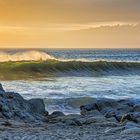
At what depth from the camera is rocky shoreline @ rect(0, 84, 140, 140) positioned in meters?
8.43

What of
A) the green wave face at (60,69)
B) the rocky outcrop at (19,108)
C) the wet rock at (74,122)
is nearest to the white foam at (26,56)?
the green wave face at (60,69)

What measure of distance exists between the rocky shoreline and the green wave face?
21958mm

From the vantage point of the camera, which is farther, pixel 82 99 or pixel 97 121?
pixel 82 99

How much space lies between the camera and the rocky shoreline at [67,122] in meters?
8.43

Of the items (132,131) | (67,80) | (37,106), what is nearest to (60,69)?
(67,80)

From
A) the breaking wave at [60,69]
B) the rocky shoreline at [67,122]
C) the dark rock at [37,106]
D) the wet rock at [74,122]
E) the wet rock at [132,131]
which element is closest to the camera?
the wet rock at [132,131]

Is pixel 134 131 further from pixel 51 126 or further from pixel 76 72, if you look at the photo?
pixel 76 72

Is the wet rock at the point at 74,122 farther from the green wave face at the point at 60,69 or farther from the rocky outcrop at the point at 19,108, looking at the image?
the green wave face at the point at 60,69

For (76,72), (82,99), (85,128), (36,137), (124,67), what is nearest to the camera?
(36,137)

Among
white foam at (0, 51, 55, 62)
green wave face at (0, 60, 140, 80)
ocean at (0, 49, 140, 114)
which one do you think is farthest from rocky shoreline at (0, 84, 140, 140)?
white foam at (0, 51, 55, 62)

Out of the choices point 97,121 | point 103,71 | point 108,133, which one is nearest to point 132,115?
point 97,121

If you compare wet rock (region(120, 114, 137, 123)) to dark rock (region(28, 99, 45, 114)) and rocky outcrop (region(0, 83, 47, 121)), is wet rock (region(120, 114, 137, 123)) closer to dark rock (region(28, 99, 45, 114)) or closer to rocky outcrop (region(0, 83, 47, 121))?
rocky outcrop (region(0, 83, 47, 121))

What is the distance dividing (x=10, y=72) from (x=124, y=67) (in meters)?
14.4

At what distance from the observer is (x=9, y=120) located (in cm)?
1051
